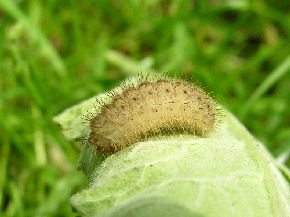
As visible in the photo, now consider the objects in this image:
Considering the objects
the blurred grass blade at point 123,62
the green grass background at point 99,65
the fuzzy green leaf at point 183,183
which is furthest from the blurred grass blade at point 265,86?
the fuzzy green leaf at point 183,183

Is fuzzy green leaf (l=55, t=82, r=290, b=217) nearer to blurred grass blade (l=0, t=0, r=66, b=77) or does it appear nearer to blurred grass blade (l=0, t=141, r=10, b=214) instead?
blurred grass blade (l=0, t=141, r=10, b=214)

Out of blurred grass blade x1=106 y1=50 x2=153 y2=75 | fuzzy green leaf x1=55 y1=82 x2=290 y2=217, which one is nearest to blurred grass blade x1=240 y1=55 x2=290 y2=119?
blurred grass blade x1=106 y1=50 x2=153 y2=75

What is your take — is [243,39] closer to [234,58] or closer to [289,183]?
[234,58]

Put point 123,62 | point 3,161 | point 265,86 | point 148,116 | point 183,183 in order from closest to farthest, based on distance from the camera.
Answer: point 183,183 < point 148,116 < point 3,161 < point 265,86 < point 123,62

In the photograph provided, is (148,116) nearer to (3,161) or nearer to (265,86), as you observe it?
(3,161)

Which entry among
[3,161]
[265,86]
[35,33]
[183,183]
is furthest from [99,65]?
[183,183]

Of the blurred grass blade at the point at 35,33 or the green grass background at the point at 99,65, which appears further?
the blurred grass blade at the point at 35,33

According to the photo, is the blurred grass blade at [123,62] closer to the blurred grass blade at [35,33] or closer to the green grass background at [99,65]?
the green grass background at [99,65]
